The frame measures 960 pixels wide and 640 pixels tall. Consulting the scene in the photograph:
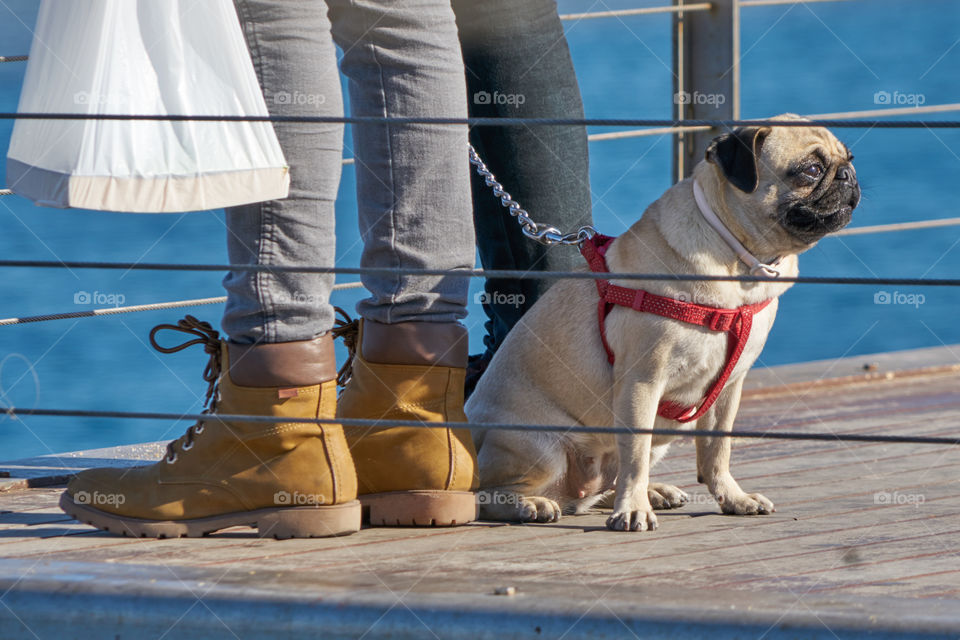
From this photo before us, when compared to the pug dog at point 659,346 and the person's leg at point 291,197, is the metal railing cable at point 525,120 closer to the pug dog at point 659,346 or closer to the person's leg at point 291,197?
the person's leg at point 291,197

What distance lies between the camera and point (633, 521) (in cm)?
176

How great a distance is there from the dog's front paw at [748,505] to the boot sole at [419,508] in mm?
405

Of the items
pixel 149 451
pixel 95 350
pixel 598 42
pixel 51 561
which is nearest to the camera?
pixel 51 561

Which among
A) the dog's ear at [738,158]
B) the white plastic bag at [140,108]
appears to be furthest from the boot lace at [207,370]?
the dog's ear at [738,158]

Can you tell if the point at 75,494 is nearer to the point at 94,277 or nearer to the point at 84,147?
the point at 84,147

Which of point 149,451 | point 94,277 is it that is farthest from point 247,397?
point 94,277

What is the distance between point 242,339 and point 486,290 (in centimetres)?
82

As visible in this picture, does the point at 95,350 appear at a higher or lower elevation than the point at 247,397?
lower

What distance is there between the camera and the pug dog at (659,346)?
Answer: 187cm

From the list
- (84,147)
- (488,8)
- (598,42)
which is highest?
(598,42)

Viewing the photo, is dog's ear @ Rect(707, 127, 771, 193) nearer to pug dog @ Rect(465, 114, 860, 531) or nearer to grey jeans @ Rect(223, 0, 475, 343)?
pug dog @ Rect(465, 114, 860, 531)

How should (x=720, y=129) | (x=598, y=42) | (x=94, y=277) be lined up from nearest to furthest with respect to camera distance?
(x=720, y=129), (x=94, y=277), (x=598, y=42)

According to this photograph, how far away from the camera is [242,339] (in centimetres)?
165

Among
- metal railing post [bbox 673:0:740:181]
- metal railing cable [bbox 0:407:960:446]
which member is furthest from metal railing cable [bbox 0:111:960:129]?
metal railing post [bbox 673:0:740:181]
